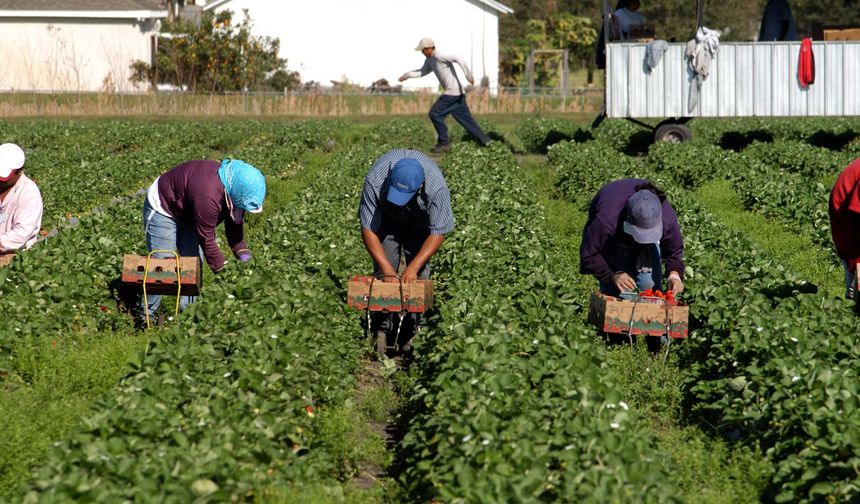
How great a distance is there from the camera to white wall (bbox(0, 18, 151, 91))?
146ft

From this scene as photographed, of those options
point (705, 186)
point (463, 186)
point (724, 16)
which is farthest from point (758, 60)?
point (724, 16)

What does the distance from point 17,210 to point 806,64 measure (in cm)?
1579

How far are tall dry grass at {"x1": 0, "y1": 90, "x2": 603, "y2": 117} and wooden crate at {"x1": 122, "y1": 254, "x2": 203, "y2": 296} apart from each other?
943 inches

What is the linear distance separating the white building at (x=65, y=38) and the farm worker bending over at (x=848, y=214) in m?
39.4

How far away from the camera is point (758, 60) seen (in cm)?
2114

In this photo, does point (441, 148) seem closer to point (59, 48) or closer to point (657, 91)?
point (657, 91)

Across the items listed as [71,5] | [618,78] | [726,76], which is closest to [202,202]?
[618,78]

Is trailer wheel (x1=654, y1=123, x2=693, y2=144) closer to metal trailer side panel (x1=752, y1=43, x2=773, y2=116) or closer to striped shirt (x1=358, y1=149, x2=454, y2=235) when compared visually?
metal trailer side panel (x1=752, y1=43, x2=773, y2=116)

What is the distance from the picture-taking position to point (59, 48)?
4406cm

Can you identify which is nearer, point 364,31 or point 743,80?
point 743,80

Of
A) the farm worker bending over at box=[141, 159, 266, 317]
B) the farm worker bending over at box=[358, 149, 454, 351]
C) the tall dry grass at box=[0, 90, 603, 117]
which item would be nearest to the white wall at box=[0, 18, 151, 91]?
the tall dry grass at box=[0, 90, 603, 117]

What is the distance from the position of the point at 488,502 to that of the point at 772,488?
1.79 meters

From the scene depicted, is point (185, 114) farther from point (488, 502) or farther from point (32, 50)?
point (488, 502)

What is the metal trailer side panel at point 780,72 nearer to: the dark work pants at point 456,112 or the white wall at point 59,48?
the dark work pants at point 456,112
